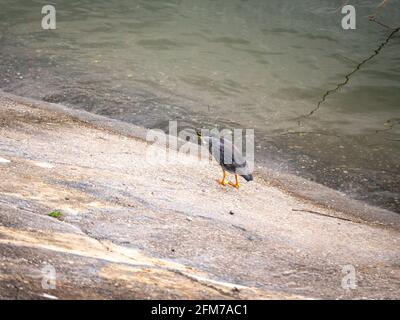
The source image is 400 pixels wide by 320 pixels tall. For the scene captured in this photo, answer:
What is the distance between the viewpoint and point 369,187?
9.53 meters

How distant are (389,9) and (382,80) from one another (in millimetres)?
7244

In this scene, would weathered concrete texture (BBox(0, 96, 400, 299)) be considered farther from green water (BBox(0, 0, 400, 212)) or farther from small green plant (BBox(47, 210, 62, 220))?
green water (BBox(0, 0, 400, 212))

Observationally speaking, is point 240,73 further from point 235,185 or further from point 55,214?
point 55,214

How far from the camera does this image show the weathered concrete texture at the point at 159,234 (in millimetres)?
4043

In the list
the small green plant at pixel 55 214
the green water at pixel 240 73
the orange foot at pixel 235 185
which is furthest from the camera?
the green water at pixel 240 73

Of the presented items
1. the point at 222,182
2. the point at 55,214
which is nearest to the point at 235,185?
the point at 222,182

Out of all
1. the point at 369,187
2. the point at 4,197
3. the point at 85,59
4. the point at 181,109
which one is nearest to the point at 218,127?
the point at 181,109

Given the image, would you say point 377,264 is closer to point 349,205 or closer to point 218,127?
point 349,205

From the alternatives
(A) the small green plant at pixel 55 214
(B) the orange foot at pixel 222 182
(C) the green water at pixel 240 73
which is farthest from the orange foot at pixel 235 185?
(A) the small green plant at pixel 55 214

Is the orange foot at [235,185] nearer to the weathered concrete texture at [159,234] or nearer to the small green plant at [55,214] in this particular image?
the weathered concrete texture at [159,234]

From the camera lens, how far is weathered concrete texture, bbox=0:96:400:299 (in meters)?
4.04

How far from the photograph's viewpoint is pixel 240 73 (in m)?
15.0

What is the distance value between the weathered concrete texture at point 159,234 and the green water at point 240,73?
A: 269cm

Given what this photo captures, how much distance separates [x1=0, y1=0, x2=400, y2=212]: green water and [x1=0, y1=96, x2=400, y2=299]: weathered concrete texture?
2685mm
